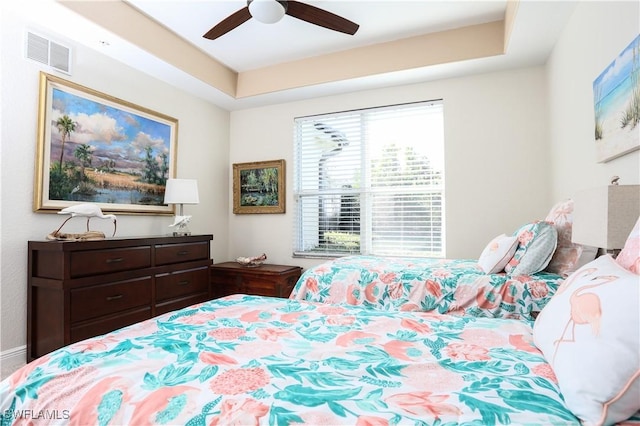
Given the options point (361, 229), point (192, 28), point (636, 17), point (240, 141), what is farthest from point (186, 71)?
point (636, 17)

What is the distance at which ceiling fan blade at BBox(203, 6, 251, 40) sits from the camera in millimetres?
2441

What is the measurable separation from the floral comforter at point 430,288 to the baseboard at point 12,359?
2031 millimetres

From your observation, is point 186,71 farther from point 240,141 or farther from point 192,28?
point 240,141

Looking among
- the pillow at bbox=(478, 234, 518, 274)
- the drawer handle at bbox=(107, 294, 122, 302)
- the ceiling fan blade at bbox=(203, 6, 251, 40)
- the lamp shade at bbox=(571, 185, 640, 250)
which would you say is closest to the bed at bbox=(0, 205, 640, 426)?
the lamp shade at bbox=(571, 185, 640, 250)


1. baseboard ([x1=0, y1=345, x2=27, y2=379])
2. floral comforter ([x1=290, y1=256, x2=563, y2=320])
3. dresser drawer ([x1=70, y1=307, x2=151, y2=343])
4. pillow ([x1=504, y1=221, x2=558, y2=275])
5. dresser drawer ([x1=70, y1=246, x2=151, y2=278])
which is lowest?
baseboard ([x1=0, y1=345, x2=27, y2=379])

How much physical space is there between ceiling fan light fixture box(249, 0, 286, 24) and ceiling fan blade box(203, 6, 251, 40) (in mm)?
99

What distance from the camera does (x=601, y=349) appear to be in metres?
0.75

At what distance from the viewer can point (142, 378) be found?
0.91 meters

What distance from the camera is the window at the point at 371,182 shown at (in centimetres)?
373

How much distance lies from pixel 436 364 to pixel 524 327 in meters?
0.56

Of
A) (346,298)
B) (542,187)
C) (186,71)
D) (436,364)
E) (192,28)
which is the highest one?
(192,28)

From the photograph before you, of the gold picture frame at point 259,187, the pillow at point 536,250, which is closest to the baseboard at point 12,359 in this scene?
the gold picture frame at point 259,187

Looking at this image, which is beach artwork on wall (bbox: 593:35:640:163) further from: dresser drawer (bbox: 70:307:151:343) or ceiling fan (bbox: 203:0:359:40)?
dresser drawer (bbox: 70:307:151:343)

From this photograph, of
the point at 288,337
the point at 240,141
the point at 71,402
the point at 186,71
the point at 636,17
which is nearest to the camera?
the point at 71,402
